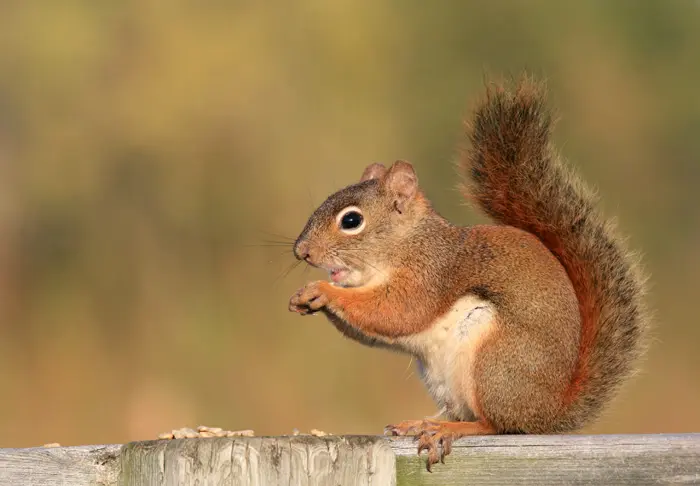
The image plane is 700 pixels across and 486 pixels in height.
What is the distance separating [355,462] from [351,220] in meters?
1.14

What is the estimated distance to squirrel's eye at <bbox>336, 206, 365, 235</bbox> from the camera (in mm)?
2730

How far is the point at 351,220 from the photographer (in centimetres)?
275

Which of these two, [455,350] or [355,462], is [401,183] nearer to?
[455,350]

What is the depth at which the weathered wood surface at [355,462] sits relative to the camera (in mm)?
1643

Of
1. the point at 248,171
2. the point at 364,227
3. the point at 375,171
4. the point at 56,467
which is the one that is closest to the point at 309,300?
the point at 364,227

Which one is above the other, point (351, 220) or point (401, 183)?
point (401, 183)

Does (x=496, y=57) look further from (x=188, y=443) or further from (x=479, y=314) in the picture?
(x=188, y=443)

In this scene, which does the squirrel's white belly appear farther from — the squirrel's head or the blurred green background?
the blurred green background

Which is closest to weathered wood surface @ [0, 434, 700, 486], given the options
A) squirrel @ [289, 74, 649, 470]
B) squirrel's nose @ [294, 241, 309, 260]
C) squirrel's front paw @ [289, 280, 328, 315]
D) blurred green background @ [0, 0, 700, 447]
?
squirrel @ [289, 74, 649, 470]

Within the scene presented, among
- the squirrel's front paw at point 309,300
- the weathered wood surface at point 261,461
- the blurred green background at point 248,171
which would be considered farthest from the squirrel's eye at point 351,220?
the weathered wood surface at point 261,461

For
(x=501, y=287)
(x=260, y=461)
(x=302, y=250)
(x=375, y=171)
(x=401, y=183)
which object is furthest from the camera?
(x=375, y=171)

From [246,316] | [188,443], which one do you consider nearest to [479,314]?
[188,443]

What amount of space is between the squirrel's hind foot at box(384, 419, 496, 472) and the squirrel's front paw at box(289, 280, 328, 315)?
35 centimetres

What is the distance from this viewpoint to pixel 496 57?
6.82 m
